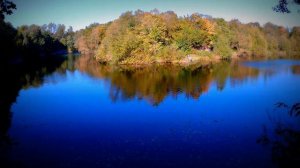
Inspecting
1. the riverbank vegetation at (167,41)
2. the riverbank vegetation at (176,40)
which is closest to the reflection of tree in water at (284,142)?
the riverbank vegetation at (167,41)

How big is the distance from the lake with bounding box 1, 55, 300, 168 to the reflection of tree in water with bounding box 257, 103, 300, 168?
68 millimetres

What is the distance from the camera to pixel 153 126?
76.3 ft

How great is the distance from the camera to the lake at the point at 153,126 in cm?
1711

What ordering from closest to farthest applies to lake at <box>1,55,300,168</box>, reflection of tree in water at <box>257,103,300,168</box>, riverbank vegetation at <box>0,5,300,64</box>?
reflection of tree in water at <box>257,103,300,168</box>, lake at <box>1,55,300,168</box>, riverbank vegetation at <box>0,5,300,64</box>

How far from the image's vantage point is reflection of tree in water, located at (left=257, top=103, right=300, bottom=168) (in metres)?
15.3

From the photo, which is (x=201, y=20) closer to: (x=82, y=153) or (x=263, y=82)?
(x=263, y=82)

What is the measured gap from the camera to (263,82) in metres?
43.3

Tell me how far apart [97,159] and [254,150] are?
972 cm

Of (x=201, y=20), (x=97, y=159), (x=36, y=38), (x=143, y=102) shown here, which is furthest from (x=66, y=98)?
(x=36, y=38)

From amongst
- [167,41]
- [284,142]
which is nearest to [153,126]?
[284,142]

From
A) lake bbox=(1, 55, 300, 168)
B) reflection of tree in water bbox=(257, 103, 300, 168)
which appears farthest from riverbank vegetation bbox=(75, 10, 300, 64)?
reflection of tree in water bbox=(257, 103, 300, 168)

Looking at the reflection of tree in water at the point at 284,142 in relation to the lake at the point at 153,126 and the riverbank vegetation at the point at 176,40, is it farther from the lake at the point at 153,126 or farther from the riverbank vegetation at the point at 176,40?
the riverbank vegetation at the point at 176,40

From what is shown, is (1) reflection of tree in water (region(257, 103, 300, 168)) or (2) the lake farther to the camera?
(2) the lake

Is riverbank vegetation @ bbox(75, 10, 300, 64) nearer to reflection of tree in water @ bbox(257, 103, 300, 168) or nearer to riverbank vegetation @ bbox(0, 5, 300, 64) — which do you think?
riverbank vegetation @ bbox(0, 5, 300, 64)
